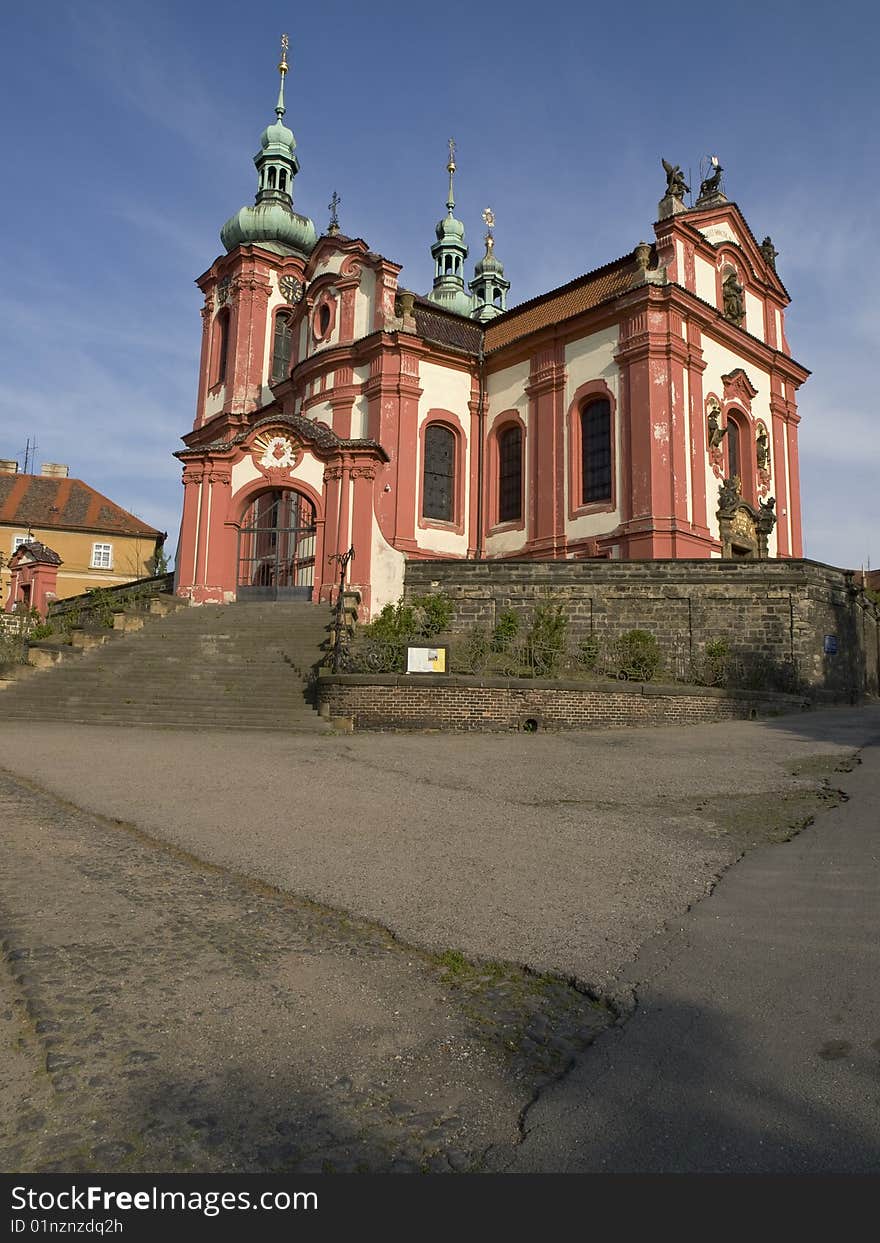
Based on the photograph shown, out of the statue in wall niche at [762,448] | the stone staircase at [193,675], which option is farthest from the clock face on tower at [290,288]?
the statue in wall niche at [762,448]

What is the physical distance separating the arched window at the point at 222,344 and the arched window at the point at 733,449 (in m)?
20.9

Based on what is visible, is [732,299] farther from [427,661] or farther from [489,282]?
[489,282]

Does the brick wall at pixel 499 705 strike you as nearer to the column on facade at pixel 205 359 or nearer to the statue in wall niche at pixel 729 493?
the statue in wall niche at pixel 729 493

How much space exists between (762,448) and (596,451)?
6.27 m

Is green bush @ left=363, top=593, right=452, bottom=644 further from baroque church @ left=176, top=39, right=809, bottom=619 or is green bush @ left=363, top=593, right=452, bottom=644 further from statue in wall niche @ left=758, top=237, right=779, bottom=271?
statue in wall niche @ left=758, top=237, right=779, bottom=271

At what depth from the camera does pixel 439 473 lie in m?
26.7

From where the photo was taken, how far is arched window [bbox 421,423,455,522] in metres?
26.5

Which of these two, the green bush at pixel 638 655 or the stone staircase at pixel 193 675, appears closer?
the stone staircase at pixel 193 675

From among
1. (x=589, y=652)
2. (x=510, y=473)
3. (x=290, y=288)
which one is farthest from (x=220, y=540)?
(x=290, y=288)

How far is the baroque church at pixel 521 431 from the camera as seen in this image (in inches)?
848

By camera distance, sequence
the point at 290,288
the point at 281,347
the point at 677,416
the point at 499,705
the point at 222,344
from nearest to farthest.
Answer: the point at 499,705 → the point at 677,416 → the point at 281,347 → the point at 290,288 → the point at 222,344

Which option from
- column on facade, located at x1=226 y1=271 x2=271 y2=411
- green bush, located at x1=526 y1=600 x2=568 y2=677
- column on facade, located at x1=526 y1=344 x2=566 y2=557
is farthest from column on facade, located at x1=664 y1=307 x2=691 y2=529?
column on facade, located at x1=226 y1=271 x2=271 y2=411

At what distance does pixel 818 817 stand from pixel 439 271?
5140cm

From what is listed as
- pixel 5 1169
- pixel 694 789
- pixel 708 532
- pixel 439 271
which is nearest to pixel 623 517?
pixel 708 532
